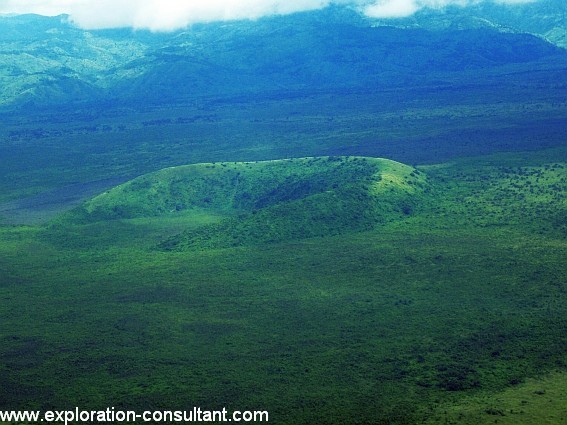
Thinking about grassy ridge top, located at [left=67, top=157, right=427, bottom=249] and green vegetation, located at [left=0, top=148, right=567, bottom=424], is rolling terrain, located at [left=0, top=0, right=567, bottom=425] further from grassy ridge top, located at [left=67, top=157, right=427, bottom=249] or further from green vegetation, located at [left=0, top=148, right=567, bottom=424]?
grassy ridge top, located at [left=67, top=157, right=427, bottom=249]

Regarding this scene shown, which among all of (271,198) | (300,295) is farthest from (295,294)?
(271,198)

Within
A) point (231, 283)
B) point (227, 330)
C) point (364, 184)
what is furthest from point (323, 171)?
point (227, 330)

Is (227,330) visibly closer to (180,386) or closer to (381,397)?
(180,386)

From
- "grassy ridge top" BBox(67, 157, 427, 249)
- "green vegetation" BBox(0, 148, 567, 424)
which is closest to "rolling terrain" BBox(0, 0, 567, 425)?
"green vegetation" BBox(0, 148, 567, 424)

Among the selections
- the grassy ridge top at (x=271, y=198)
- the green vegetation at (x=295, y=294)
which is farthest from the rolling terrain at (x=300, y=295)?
the grassy ridge top at (x=271, y=198)

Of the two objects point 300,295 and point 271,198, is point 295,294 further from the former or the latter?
point 271,198
